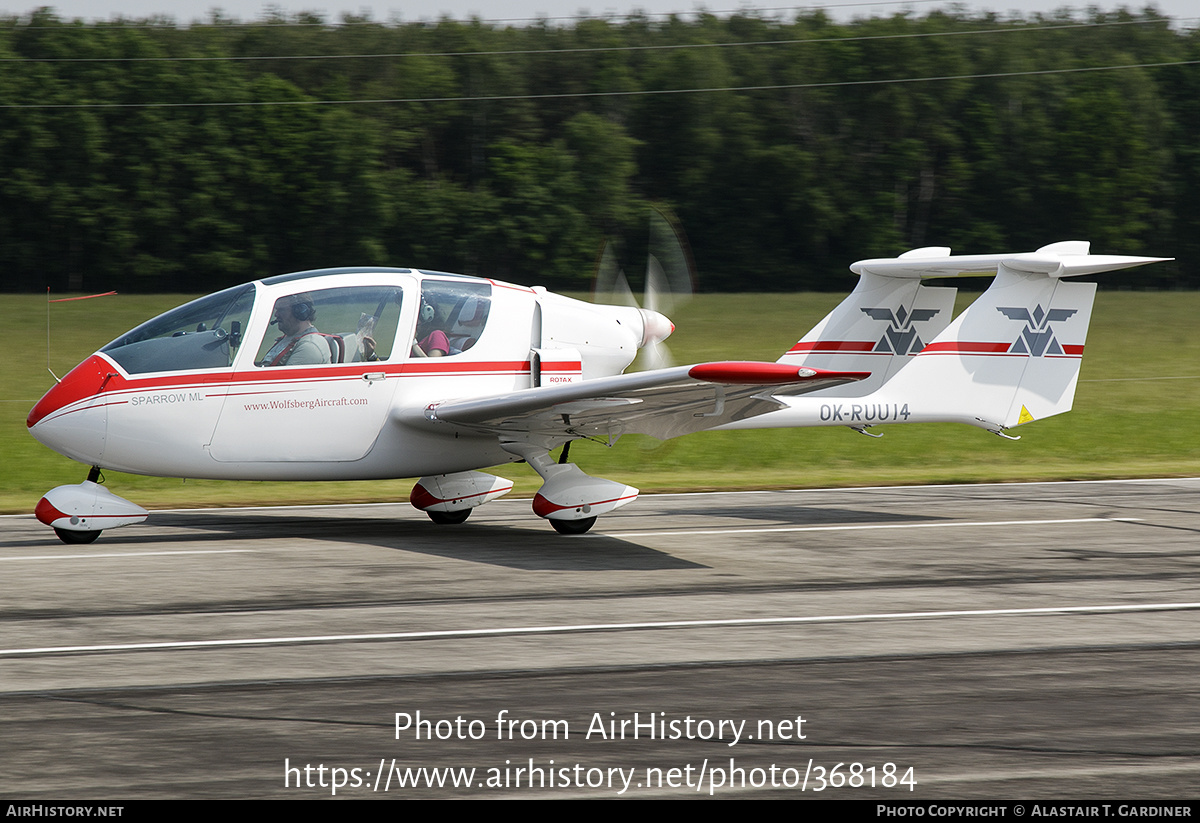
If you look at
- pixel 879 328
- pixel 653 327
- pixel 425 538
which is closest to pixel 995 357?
pixel 879 328

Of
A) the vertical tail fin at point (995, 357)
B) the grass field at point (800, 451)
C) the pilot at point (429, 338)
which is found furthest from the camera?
the grass field at point (800, 451)

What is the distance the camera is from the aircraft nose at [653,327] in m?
12.3

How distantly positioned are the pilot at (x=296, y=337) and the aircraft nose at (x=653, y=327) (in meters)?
3.27

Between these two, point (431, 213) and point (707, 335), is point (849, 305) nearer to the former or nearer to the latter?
point (707, 335)

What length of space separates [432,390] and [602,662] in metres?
4.74

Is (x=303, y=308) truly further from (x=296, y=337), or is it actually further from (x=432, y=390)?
(x=432, y=390)

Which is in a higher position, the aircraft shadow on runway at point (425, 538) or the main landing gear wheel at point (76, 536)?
the main landing gear wheel at point (76, 536)

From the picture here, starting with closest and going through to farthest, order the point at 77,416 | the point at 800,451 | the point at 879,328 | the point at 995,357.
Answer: the point at 77,416 < the point at 995,357 < the point at 879,328 < the point at 800,451

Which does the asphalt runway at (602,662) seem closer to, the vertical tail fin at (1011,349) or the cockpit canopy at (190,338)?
the vertical tail fin at (1011,349)

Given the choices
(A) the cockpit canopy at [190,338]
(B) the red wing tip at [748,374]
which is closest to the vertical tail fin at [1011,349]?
(B) the red wing tip at [748,374]

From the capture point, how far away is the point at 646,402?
34.0 ft

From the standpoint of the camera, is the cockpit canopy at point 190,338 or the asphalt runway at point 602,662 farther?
the cockpit canopy at point 190,338

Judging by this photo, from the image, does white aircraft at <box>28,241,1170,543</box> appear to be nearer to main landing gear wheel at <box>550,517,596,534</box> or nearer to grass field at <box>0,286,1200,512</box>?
main landing gear wheel at <box>550,517,596,534</box>

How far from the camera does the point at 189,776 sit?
5086mm
